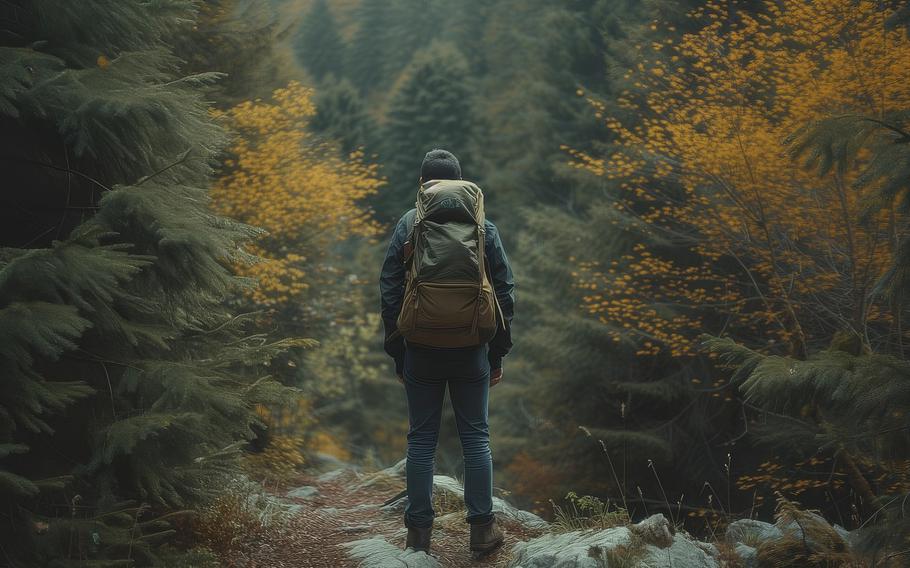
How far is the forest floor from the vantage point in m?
4.50

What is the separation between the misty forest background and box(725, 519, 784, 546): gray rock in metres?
0.21

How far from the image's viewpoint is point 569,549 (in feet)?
13.4

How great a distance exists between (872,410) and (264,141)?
10.2 meters

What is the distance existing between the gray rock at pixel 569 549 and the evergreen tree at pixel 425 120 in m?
24.0

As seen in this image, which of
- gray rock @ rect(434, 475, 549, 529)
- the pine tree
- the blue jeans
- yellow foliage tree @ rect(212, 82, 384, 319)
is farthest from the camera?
yellow foliage tree @ rect(212, 82, 384, 319)

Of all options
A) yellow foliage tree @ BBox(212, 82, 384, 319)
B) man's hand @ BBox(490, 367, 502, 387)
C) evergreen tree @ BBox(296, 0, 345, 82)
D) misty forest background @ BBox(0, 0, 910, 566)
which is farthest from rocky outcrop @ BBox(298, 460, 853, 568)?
evergreen tree @ BBox(296, 0, 345, 82)

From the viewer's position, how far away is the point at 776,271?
373 inches

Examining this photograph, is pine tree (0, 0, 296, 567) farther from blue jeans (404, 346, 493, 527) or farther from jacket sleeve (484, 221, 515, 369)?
jacket sleeve (484, 221, 515, 369)

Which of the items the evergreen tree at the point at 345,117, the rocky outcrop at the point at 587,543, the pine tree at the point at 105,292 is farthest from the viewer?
the evergreen tree at the point at 345,117

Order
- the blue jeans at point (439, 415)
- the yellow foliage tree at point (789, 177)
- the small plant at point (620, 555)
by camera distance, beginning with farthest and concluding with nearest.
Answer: the yellow foliage tree at point (789, 177), the blue jeans at point (439, 415), the small plant at point (620, 555)

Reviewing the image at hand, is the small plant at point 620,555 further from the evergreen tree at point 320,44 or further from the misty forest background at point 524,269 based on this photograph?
the evergreen tree at point 320,44

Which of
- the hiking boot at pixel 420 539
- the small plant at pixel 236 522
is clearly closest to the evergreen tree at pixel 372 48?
the small plant at pixel 236 522

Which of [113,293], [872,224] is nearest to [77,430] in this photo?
[113,293]

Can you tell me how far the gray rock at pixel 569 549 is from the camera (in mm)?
3908
